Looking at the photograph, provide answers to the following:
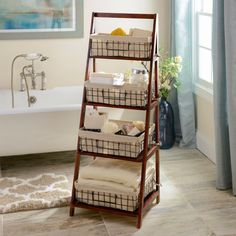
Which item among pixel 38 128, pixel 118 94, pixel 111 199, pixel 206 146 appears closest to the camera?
pixel 118 94

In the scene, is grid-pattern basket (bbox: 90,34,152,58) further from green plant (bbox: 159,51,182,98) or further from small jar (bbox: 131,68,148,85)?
green plant (bbox: 159,51,182,98)

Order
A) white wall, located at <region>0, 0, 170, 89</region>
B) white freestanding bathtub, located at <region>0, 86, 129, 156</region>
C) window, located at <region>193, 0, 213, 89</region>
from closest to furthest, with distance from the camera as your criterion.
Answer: white freestanding bathtub, located at <region>0, 86, 129, 156</region>
window, located at <region>193, 0, 213, 89</region>
white wall, located at <region>0, 0, 170, 89</region>

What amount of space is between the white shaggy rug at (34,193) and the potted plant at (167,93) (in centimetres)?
120

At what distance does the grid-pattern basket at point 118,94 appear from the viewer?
3.36 metres

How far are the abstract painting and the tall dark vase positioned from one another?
1068 millimetres

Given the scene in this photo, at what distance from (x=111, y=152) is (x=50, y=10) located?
2026 mm

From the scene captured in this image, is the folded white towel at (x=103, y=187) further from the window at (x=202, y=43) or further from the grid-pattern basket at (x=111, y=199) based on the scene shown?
the window at (x=202, y=43)

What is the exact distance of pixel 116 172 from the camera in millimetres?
3484

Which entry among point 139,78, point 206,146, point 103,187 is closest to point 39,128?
point 103,187

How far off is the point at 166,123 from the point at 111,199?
5.44 feet

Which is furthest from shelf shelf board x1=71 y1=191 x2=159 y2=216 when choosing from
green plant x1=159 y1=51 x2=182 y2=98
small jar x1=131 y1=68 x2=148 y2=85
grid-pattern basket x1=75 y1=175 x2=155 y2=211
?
green plant x1=159 y1=51 x2=182 y2=98

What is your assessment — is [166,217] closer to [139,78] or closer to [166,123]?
[139,78]

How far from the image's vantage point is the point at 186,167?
455 centimetres

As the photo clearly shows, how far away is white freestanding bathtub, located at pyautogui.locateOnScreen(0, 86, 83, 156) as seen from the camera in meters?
4.18
